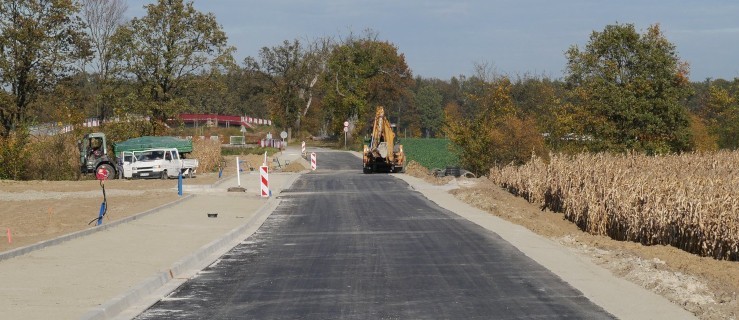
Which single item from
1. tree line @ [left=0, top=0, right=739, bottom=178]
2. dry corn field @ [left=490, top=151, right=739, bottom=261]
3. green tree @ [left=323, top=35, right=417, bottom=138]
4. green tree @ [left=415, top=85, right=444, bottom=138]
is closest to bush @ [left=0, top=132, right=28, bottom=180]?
tree line @ [left=0, top=0, right=739, bottom=178]

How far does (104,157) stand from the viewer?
169ft

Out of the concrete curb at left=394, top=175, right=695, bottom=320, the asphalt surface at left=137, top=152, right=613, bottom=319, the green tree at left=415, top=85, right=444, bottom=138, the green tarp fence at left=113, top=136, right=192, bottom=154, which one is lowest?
the concrete curb at left=394, top=175, right=695, bottom=320

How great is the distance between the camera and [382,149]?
5819 cm

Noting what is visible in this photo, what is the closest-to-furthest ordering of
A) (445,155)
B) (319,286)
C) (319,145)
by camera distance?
(319,286), (445,155), (319,145)

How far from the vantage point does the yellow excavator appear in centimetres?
5825

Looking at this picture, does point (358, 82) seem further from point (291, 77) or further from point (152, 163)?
Result: point (152, 163)

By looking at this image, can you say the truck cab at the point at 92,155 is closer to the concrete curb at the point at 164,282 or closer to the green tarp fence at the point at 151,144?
the green tarp fence at the point at 151,144

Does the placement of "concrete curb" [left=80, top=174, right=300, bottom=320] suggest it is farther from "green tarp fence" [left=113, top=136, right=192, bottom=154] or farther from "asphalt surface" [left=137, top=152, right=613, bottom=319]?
"green tarp fence" [left=113, top=136, right=192, bottom=154]

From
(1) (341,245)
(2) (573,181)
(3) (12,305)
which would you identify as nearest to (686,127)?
(2) (573,181)

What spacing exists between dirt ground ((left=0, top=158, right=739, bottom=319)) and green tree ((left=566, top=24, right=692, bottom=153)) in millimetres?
15853

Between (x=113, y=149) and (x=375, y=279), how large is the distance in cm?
4595

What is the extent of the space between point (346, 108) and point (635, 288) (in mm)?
109482

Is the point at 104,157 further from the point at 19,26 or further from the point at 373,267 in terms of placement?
the point at 373,267

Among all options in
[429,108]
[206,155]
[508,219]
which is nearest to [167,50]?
[206,155]
